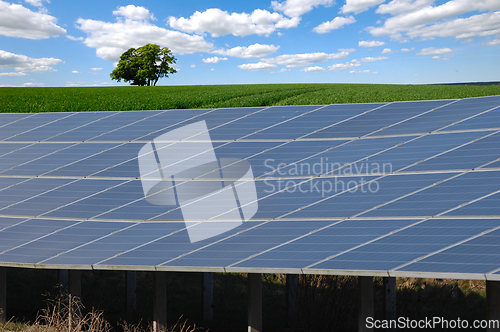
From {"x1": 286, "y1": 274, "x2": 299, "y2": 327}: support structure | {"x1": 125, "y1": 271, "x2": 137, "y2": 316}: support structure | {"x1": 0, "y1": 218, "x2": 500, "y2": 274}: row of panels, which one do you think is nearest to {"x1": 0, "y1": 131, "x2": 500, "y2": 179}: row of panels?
{"x1": 0, "y1": 218, "x2": 500, "y2": 274}: row of panels

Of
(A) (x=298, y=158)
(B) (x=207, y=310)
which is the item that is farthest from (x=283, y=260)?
(B) (x=207, y=310)

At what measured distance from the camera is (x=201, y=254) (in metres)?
8.95

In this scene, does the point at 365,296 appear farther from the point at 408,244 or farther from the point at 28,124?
the point at 28,124

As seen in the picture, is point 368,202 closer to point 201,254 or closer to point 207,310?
point 201,254

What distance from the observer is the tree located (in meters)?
96.2

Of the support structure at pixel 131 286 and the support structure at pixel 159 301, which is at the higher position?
the support structure at pixel 159 301

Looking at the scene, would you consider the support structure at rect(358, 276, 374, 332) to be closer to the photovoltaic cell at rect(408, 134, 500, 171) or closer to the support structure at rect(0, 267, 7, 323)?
the photovoltaic cell at rect(408, 134, 500, 171)

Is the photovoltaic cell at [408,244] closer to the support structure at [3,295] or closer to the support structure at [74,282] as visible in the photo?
the support structure at [74,282]

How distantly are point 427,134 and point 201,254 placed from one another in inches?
338

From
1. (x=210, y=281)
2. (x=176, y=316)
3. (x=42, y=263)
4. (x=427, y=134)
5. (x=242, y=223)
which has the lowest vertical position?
(x=176, y=316)

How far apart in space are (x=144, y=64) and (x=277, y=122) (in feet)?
298

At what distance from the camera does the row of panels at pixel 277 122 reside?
12664 millimetres

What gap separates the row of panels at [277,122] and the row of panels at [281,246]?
474cm

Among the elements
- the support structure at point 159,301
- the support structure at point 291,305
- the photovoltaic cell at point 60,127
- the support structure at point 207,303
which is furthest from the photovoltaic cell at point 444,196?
the photovoltaic cell at point 60,127
